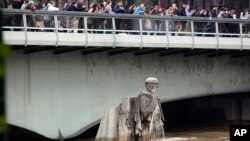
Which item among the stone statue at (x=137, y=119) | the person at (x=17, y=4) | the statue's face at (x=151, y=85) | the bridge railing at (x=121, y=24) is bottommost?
the stone statue at (x=137, y=119)

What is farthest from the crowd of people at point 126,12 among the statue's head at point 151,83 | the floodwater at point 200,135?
the statue's head at point 151,83

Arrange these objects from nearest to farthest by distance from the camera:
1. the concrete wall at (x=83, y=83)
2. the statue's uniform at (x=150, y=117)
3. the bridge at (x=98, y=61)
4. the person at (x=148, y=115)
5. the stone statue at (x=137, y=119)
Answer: the statue's uniform at (x=150, y=117) < the person at (x=148, y=115) < the stone statue at (x=137, y=119) < the bridge at (x=98, y=61) < the concrete wall at (x=83, y=83)

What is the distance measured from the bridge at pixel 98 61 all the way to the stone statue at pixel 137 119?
456cm

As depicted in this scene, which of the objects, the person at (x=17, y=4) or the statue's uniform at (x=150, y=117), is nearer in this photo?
the statue's uniform at (x=150, y=117)

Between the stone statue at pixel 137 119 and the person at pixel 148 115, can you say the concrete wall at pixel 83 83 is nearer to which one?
the stone statue at pixel 137 119

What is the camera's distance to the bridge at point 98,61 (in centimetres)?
2878

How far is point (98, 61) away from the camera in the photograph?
3166cm

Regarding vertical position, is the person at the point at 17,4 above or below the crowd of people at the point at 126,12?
above

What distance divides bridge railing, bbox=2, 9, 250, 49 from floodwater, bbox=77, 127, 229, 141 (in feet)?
15.0

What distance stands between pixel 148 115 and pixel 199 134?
1087 cm

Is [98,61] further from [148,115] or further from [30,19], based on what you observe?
[148,115]

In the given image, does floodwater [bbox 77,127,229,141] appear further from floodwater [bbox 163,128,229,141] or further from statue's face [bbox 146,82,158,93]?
statue's face [bbox 146,82,158,93]

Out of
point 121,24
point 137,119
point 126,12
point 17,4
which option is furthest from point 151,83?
point 126,12

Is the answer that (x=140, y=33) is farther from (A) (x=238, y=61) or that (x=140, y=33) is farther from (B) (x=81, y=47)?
(A) (x=238, y=61)
